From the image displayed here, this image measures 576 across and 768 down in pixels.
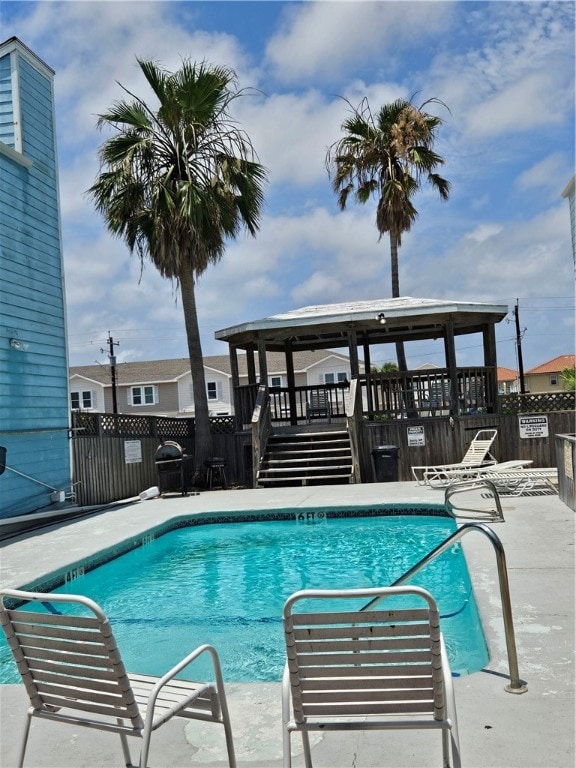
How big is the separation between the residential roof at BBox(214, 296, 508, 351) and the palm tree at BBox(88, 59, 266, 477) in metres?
2.08

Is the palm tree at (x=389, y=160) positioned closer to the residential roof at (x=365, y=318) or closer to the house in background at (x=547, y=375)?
the residential roof at (x=365, y=318)

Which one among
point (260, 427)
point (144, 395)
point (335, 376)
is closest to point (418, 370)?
point (260, 427)

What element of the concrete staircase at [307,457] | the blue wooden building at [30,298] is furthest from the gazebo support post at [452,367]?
the blue wooden building at [30,298]

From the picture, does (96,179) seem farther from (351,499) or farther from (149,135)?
(351,499)

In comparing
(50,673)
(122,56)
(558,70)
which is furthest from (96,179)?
(50,673)

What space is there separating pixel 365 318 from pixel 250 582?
345 inches

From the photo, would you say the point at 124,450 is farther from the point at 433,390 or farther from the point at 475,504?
the point at 475,504

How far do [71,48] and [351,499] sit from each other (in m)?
8.72

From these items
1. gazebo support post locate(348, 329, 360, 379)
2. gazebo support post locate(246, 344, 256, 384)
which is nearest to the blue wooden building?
gazebo support post locate(246, 344, 256, 384)

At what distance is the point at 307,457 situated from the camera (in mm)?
15789

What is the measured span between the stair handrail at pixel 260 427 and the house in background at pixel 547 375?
5956 centimetres

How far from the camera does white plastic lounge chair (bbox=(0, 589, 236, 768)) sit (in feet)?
8.56

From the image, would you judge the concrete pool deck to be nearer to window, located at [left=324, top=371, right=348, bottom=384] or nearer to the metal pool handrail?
the metal pool handrail

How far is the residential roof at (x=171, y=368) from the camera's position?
41094mm
